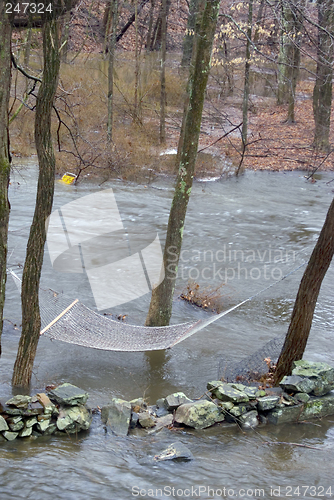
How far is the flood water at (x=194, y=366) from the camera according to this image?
9.33 ft

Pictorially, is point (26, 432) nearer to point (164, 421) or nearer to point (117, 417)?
point (117, 417)

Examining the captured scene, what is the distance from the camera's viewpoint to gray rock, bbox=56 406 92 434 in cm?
332

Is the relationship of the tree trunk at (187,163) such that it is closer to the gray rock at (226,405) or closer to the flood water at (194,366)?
the flood water at (194,366)

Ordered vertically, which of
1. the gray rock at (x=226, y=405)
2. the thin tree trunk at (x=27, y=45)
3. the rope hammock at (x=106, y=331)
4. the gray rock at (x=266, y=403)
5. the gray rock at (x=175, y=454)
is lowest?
the gray rock at (x=175, y=454)

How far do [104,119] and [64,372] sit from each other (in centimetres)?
1066

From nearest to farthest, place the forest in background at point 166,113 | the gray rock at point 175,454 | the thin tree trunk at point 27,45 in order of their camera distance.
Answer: the gray rock at point 175,454 < the thin tree trunk at point 27,45 < the forest in background at point 166,113

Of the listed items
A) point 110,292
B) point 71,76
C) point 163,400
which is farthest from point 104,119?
point 163,400

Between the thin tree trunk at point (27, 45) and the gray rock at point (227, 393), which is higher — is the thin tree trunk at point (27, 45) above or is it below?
above

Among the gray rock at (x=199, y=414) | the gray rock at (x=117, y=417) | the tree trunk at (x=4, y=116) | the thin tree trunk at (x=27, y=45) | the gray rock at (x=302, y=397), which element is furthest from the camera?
the thin tree trunk at (x=27, y=45)

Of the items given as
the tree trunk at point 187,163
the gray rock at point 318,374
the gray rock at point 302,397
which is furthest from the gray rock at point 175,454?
the tree trunk at point 187,163

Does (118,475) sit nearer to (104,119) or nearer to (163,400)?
(163,400)

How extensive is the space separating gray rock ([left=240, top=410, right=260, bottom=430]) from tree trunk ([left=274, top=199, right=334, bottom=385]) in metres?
0.63

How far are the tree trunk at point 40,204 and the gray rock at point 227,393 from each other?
1.48 meters

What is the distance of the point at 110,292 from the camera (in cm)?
663
